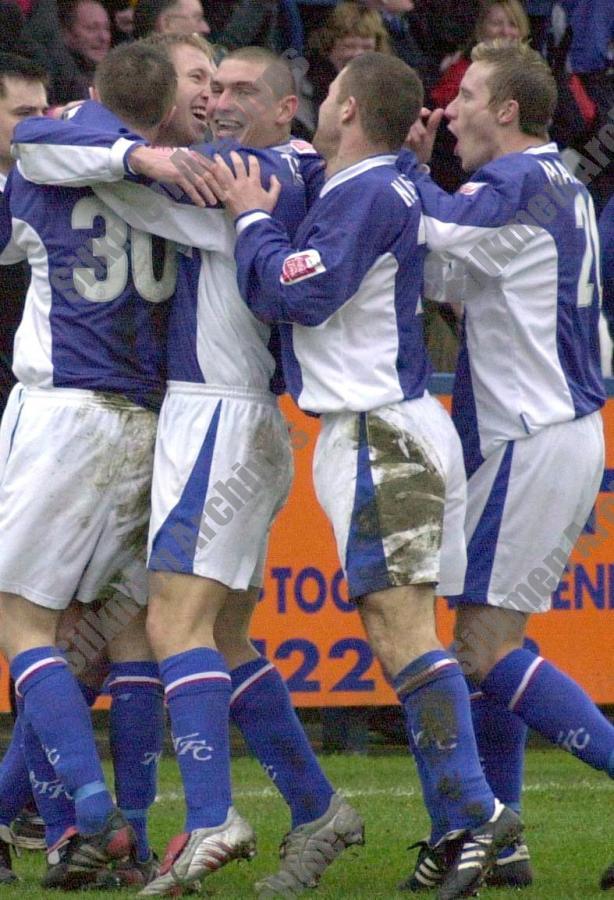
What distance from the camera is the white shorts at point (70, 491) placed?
4.78 m

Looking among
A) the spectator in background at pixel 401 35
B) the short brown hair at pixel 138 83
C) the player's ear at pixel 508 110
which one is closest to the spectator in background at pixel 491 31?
the spectator in background at pixel 401 35

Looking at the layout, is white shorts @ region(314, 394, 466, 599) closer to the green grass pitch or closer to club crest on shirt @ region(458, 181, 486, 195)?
club crest on shirt @ region(458, 181, 486, 195)

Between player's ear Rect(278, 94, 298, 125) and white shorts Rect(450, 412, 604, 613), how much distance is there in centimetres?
114

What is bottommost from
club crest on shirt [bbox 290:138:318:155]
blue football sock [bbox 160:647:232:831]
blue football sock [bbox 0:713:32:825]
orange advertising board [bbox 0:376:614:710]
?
orange advertising board [bbox 0:376:614:710]

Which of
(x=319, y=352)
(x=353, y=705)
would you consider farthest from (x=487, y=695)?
(x=353, y=705)

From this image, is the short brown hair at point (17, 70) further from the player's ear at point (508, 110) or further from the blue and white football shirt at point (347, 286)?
the player's ear at point (508, 110)

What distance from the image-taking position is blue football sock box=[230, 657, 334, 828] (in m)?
4.97

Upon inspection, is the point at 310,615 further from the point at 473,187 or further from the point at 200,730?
the point at 473,187

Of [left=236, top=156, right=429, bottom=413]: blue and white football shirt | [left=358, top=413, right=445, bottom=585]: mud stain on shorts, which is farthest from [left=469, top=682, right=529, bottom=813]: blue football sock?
[left=236, top=156, right=429, bottom=413]: blue and white football shirt

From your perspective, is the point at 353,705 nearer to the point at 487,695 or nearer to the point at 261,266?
the point at 487,695

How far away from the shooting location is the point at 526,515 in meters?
4.99

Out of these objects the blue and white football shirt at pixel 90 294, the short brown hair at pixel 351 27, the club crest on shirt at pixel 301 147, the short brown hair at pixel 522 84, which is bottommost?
the blue and white football shirt at pixel 90 294

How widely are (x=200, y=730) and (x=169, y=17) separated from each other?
459 centimetres

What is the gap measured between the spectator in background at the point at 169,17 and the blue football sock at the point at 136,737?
4079mm
